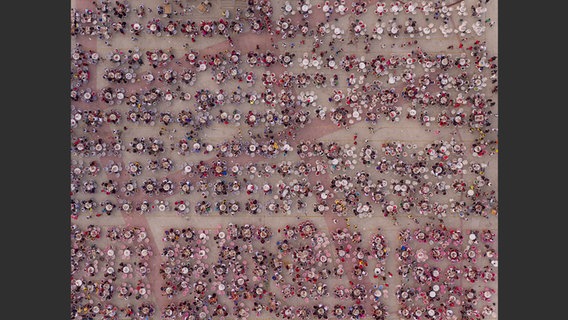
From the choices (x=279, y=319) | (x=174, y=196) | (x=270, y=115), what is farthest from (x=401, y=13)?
(x=279, y=319)

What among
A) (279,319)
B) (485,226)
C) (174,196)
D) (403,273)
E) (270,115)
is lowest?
(279,319)

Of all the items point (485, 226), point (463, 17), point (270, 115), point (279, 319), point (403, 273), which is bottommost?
point (279, 319)

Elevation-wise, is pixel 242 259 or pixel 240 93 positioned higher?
pixel 240 93

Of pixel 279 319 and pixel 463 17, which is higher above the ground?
pixel 463 17

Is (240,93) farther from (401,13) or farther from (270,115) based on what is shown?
(401,13)

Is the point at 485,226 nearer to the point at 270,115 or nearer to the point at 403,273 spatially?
the point at 403,273

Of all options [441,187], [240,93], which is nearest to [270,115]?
[240,93]
